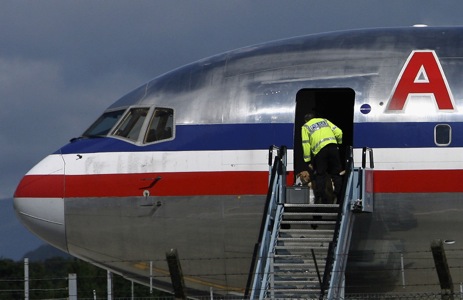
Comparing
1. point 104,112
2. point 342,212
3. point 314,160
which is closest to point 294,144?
point 314,160

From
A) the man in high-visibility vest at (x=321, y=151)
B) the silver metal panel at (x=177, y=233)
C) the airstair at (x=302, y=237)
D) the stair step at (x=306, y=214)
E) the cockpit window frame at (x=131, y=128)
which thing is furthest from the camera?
the cockpit window frame at (x=131, y=128)

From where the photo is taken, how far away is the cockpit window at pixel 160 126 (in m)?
25.0

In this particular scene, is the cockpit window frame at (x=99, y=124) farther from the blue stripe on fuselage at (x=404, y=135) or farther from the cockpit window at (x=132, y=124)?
the blue stripe on fuselage at (x=404, y=135)

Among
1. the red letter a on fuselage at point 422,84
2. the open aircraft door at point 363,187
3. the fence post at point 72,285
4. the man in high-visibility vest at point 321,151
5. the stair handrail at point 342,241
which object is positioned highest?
the red letter a on fuselage at point 422,84

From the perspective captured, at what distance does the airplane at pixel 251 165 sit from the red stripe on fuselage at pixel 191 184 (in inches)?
0.9

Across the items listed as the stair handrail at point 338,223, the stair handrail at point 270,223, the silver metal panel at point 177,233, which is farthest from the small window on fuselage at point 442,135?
the silver metal panel at point 177,233

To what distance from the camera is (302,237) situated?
23344 millimetres

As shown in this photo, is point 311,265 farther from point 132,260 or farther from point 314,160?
point 132,260

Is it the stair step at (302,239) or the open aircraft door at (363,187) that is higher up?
the open aircraft door at (363,187)

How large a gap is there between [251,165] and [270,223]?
1551mm

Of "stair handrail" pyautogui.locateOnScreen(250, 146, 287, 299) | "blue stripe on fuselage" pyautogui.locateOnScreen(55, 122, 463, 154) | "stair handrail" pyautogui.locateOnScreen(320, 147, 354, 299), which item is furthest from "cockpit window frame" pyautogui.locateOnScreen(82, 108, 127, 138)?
"stair handrail" pyautogui.locateOnScreen(320, 147, 354, 299)

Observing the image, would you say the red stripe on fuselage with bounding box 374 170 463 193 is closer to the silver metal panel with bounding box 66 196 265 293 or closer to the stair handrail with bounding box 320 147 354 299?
the stair handrail with bounding box 320 147 354 299

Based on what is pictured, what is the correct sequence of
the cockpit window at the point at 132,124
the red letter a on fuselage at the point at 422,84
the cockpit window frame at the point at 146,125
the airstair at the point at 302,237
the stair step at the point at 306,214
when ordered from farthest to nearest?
the cockpit window at the point at 132,124 < the cockpit window frame at the point at 146,125 < the red letter a on fuselage at the point at 422,84 < the stair step at the point at 306,214 < the airstair at the point at 302,237

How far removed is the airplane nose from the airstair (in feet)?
12.9
